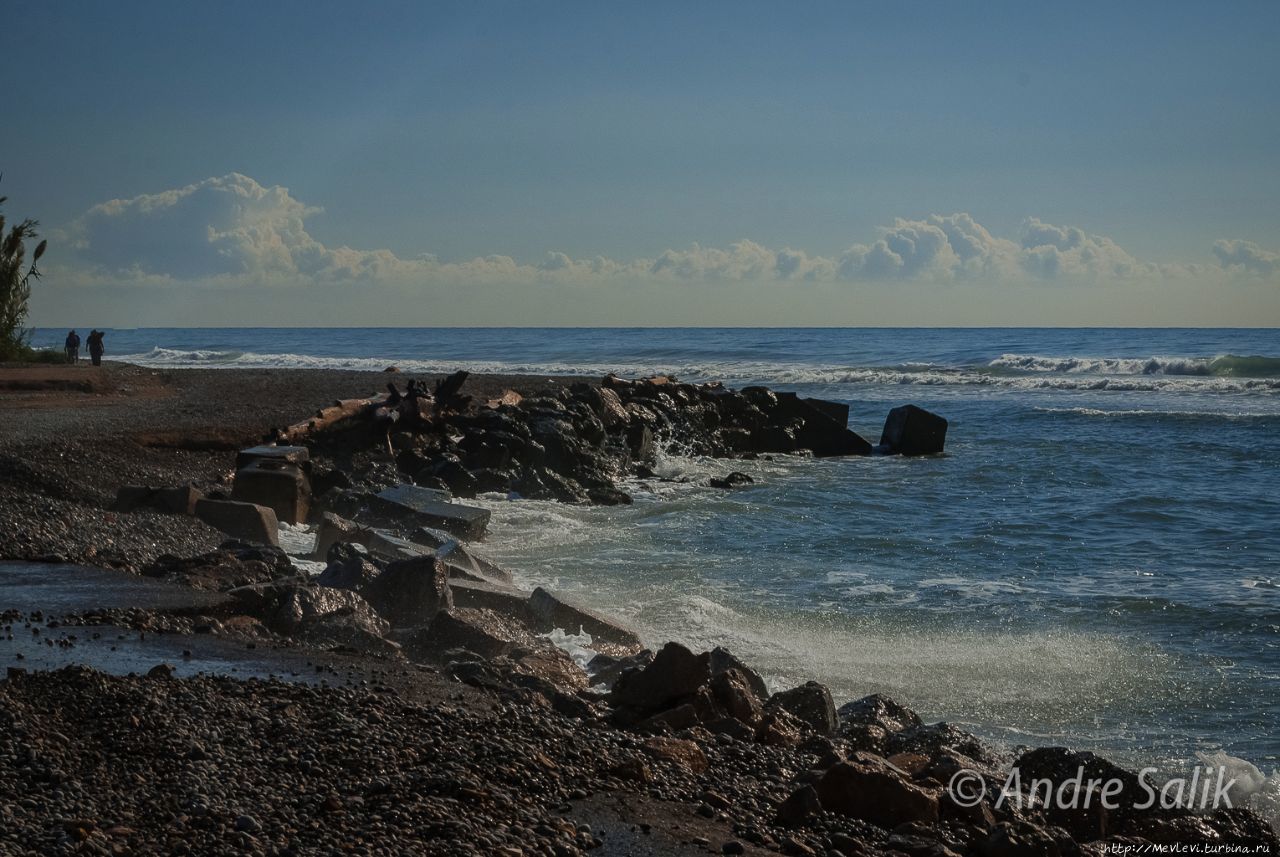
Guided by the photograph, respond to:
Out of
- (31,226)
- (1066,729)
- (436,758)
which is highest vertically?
(31,226)

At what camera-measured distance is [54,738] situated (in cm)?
486

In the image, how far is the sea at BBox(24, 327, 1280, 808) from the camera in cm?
776

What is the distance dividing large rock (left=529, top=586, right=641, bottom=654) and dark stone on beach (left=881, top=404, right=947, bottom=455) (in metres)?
14.5

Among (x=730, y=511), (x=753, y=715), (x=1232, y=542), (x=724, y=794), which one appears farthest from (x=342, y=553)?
(x=1232, y=542)

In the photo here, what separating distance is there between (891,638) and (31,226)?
28009 mm

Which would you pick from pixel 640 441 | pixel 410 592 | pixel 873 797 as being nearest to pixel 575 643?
pixel 410 592

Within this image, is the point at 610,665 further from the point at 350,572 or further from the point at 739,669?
the point at 350,572

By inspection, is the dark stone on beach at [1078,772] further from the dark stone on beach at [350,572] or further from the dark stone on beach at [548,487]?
the dark stone on beach at [548,487]

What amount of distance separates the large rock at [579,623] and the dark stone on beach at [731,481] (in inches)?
366

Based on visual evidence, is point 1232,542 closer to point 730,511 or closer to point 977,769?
point 730,511

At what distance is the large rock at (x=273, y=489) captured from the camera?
12539 mm

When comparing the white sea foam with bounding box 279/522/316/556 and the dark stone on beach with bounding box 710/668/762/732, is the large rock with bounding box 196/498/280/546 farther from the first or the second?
the dark stone on beach with bounding box 710/668/762/732

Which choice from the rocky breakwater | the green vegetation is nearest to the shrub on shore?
the green vegetation

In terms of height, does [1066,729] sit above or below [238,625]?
below
